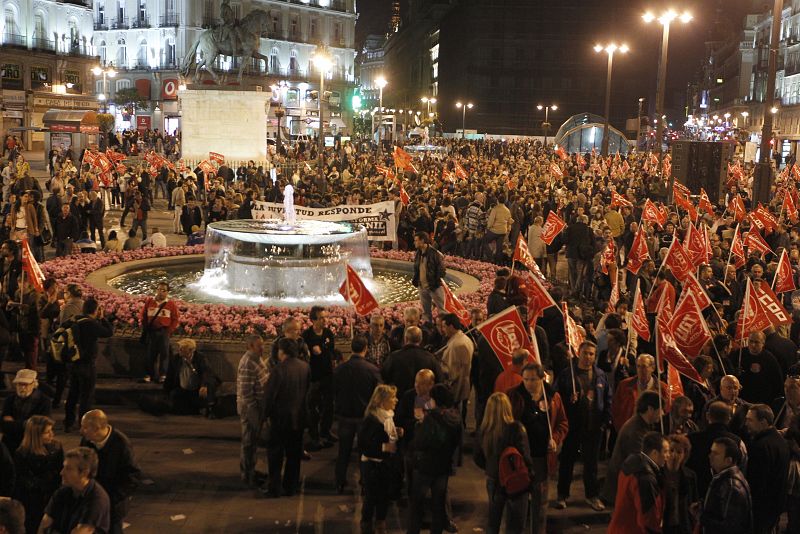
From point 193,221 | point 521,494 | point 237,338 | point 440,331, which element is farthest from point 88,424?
point 193,221

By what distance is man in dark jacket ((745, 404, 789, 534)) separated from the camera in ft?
21.8

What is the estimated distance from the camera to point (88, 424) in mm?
6164

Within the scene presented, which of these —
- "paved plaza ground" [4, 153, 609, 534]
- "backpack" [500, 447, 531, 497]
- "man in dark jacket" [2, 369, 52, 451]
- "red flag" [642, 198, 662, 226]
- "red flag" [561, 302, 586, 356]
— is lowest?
"paved plaza ground" [4, 153, 609, 534]

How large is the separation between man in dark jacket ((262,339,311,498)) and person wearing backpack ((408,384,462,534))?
4.63ft

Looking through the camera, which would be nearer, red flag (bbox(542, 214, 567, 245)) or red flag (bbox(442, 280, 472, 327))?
red flag (bbox(442, 280, 472, 327))

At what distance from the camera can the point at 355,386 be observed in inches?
323

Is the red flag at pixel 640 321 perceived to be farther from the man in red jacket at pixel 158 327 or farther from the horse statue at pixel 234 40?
the horse statue at pixel 234 40

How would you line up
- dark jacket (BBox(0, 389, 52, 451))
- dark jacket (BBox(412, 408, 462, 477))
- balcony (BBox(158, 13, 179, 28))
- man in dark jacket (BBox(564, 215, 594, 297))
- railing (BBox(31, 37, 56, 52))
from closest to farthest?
dark jacket (BBox(412, 408, 462, 477)) → dark jacket (BBox(0, 389, 52, 451)) → man in dark jacket (BBox(564, 215, 594, 297)) → railing (BBox(31, 37, 56, 52)) → balcony (BBox(158, 13, 179, 28))

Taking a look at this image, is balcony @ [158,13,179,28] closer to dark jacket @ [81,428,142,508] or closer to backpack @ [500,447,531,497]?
dark jacket @ [81,428,142,508]

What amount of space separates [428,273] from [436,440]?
5903 mm

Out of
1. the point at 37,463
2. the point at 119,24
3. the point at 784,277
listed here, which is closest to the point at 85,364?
the point at 37,463

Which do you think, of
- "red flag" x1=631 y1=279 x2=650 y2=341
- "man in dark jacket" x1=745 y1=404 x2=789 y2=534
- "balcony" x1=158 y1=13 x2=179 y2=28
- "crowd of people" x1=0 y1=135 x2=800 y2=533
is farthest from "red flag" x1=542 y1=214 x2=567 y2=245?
"balcony" x1=158 y1=13 x2=179 y2=28

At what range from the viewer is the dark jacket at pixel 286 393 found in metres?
8.08

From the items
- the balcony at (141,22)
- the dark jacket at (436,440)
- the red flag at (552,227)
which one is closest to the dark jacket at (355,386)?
the dark jacket at (436,440)
